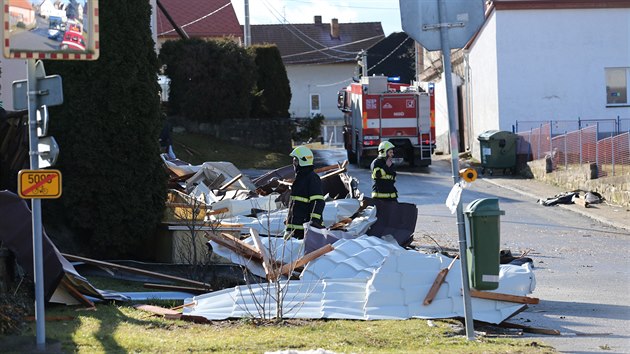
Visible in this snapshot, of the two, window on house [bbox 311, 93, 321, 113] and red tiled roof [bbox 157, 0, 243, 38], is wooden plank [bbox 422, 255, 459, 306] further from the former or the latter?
window on house [bbox 311, 93, 321, 113]

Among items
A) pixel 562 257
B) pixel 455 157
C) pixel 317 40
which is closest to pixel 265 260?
pixel 455 157

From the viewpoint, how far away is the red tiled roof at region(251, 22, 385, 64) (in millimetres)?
74188

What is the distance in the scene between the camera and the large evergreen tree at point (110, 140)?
1275cm

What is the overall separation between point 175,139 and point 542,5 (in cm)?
1374

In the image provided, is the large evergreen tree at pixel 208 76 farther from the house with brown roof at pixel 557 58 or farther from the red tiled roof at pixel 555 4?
the red tiled roof at pixel 555 4

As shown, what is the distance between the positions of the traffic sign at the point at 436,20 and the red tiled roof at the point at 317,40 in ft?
213

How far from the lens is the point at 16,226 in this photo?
9.80m

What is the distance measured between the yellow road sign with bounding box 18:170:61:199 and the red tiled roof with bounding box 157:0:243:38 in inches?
2154

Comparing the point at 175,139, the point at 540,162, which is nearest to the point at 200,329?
the point at 540,162

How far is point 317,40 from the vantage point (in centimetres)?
7788

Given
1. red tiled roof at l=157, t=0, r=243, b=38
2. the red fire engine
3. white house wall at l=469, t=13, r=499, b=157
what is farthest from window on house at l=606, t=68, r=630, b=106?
red tiled roof at l=157, t=0, r=243, b=38

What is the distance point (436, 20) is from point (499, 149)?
2356 centimetres

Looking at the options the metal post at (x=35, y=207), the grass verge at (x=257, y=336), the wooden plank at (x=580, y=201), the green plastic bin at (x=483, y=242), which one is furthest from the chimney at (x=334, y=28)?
the metal post at (x=35, y=207)

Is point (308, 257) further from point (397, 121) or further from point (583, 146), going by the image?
point (397, 121)
